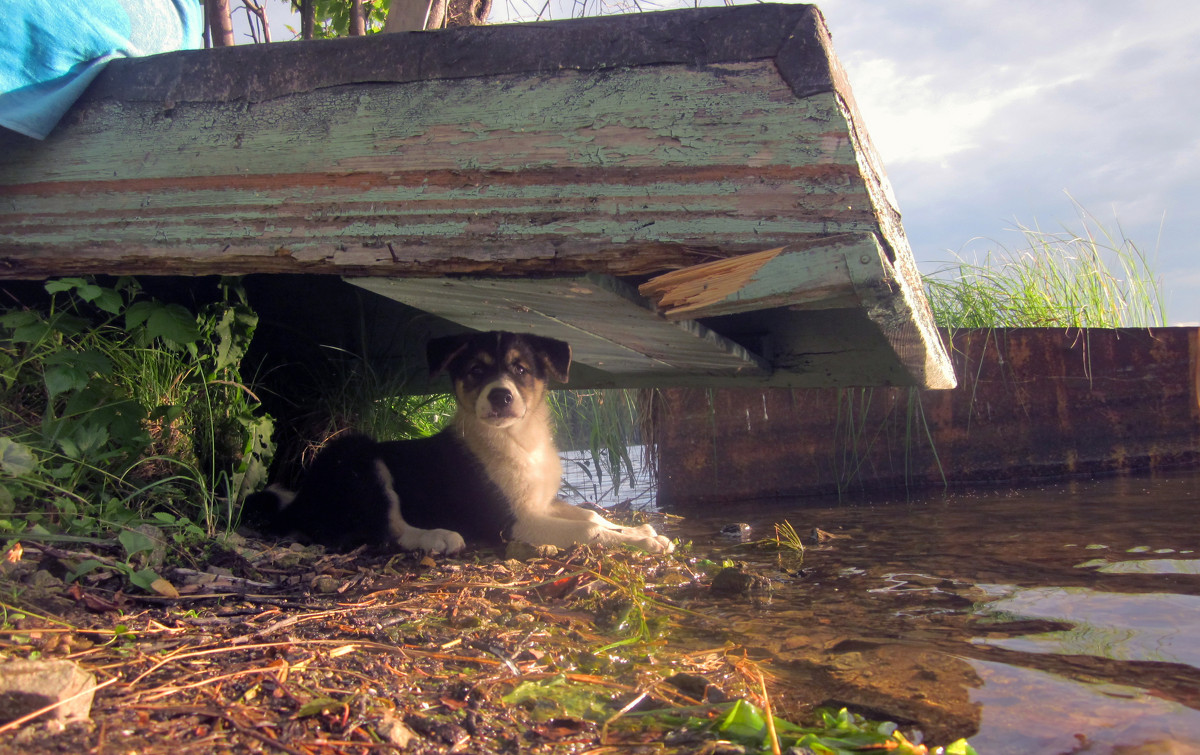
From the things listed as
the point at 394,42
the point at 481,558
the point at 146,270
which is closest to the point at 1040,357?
the point at 481,558

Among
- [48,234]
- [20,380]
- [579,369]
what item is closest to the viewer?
[48,234]

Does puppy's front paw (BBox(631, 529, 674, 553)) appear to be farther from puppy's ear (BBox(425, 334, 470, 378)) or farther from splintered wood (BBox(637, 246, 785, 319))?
splintered wood (BBox(637, 246, 785, 319))

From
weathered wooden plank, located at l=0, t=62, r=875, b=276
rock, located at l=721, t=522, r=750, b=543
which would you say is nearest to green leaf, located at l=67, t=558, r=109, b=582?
weathered wooden plank, located at l=0, t=62, r=875, b=276

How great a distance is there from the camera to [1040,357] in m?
6.11

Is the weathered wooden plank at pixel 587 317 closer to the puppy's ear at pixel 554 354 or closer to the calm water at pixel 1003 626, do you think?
the puppy's ear at pixel 554 354

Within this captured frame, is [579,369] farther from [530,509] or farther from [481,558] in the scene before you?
[481,558]

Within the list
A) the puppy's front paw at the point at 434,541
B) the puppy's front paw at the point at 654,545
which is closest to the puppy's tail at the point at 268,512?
the puppy's front paw at the point at 434,541

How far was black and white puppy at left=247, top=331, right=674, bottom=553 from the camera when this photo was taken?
360 centimetres

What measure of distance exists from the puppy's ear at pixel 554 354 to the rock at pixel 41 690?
8.40 feet

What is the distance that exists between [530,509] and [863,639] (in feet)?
6.81

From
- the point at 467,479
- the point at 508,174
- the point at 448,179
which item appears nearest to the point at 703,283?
the point at 508,174

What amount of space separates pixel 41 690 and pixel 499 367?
2.79m

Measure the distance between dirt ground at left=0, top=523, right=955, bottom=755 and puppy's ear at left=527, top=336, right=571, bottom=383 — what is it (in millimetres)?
1351

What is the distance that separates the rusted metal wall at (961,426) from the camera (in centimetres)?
600
